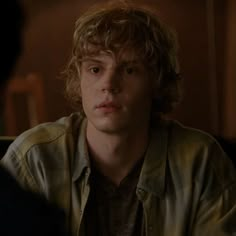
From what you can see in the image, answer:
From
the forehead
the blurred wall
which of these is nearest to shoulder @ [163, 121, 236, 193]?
the forehead

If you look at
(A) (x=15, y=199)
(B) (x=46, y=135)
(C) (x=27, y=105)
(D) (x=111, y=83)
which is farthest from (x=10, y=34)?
(C) (x=27, y=105)

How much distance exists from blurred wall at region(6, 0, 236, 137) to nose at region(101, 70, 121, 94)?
5.62 feet

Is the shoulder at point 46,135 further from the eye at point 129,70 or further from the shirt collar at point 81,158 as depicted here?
the eye at point 129,70

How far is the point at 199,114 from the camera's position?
329 centimetres

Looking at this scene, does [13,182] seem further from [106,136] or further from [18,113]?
[18,113]

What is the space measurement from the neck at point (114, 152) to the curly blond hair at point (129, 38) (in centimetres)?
15

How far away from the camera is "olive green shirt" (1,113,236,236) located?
1350mm

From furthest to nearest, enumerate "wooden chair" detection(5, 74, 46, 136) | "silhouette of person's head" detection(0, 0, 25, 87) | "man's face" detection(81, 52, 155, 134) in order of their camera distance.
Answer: "wooden chair" detection(5, 74, 46, 136)
"man's face" detection(81, 52, 155, 134)
"silhouette of person's head" detection(0, 0, 25, 87)

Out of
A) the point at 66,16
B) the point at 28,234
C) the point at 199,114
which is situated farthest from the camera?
the point at 199,114

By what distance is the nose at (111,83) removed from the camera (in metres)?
1.34

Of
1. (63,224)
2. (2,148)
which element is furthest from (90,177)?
(63,224)

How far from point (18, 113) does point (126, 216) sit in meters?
1.85

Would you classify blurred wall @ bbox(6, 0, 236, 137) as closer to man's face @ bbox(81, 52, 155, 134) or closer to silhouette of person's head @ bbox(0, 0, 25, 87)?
man's face @ bbox(81, 52, 155, 134)

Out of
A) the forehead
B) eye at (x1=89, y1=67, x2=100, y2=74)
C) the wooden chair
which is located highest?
the forehead
